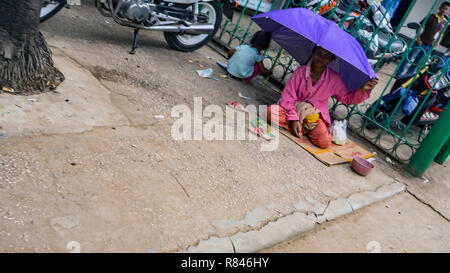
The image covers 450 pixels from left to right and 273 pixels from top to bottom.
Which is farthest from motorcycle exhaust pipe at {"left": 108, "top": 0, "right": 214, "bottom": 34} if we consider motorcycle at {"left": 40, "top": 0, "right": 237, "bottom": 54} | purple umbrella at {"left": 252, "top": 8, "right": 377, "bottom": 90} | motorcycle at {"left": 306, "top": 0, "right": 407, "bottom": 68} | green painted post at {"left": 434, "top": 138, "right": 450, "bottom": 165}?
green painted post at {"left": 434, "top": 138, "right": 450, "bottom": 165}

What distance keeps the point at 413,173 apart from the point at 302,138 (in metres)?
1.39

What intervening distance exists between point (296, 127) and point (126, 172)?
7.36 feet

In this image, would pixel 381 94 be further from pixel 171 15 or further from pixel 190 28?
pixel 171 15

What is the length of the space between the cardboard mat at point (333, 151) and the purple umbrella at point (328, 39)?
73 cm

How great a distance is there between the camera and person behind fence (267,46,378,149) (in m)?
3.99

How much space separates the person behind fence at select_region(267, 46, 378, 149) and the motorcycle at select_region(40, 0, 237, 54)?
1.68m

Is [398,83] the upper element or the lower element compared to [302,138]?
upper

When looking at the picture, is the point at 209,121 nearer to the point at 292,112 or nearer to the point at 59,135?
the point at 292,112

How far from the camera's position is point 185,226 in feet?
6.97

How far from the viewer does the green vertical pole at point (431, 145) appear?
12.7ft

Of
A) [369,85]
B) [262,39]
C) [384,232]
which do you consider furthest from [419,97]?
[384,232]

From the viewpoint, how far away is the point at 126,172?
7.68ft

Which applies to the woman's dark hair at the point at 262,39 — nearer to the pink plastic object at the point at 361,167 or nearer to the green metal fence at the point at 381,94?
the green metal fence at the point at 381,94
